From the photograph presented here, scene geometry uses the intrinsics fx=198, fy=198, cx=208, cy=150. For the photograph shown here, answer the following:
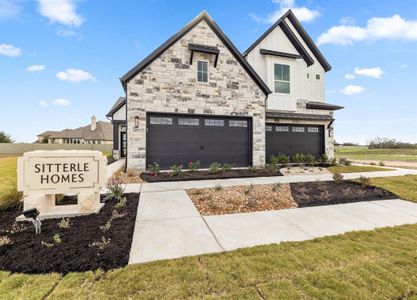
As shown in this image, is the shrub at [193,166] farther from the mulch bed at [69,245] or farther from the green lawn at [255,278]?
the green lawn at [255,278]

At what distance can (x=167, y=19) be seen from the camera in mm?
13898

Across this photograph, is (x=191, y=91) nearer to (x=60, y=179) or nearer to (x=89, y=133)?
(x=60, y=179)

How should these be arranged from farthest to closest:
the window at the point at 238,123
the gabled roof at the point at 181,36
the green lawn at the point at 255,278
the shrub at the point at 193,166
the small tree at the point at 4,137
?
the small tree at the point at 4,137, the window at the point at 238,123, the shrub at the point at 193,166, the gabled roof at the point at 181,36, the green lawn at the point at 255,278

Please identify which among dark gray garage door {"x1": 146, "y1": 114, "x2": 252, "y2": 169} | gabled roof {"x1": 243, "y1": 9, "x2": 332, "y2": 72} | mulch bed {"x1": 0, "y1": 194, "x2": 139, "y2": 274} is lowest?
mulch bed {"x1": 0, "y1": 194, "x2": 139, "y2": 274}

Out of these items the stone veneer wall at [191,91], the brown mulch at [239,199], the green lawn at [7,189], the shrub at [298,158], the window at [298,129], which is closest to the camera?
the green lawn at [7,189]

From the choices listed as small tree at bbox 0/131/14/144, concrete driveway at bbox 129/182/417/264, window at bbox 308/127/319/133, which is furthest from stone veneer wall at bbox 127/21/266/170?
small tree at bbox 0/131/14/144

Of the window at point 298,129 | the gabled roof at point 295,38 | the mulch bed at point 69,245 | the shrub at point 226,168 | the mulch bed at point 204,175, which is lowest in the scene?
the mulch bed at point 69,245

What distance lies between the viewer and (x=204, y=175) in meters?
9.27

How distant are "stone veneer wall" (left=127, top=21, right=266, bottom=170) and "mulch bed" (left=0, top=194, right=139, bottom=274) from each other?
564 cm

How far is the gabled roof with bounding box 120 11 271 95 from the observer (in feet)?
31.2

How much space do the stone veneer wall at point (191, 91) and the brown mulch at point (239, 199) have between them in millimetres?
4520

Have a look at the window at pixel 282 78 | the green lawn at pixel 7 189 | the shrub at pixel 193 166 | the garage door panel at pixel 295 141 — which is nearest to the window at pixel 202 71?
the shrub at pixel 193 166

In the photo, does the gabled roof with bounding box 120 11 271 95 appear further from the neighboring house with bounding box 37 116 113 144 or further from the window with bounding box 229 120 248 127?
the neighboring house with bounding box 37 116 113 144

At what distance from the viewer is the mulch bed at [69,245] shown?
2.71 metres
